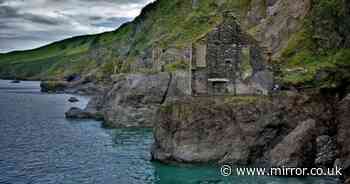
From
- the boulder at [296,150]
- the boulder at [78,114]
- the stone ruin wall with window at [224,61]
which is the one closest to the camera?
the boulder at [296,150]

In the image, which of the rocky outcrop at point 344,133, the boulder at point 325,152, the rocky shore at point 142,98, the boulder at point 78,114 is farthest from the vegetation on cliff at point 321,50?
the boulder at point 78,114

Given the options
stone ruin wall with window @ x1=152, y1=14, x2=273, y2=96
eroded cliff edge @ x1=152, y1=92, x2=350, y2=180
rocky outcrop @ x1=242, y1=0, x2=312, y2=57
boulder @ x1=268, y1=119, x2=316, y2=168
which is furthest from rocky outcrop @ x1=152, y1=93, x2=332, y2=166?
rocky outcrop @ x1=242, y1=0, x2=312, y2=57

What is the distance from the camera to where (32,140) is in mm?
63594

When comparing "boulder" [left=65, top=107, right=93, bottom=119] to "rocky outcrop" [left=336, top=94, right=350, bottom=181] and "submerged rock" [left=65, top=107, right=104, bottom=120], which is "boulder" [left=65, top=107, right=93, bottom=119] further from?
"rocky outcrop" [left=336, top=94, right=350, bottom=181]

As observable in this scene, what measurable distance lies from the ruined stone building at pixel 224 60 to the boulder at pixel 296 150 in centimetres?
950

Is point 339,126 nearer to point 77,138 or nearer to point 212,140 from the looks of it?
point 212,140

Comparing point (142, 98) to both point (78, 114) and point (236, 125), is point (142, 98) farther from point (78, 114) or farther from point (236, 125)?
point (236, 125)

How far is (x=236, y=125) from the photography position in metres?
45.2

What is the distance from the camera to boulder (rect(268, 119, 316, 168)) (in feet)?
133

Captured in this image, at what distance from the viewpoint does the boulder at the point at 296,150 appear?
1596 inches

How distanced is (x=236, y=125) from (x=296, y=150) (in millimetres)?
6678

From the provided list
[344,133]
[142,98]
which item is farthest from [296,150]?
[142,98]

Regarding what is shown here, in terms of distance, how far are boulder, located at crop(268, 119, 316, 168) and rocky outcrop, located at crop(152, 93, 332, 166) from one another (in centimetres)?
69

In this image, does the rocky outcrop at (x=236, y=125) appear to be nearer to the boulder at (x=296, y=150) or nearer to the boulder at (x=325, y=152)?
the boulder at (x=296, y=150)
